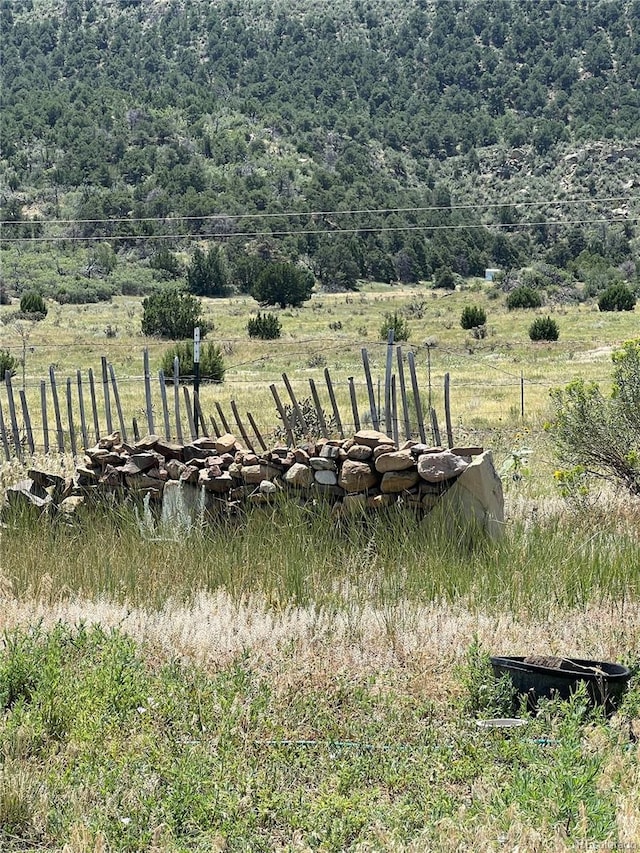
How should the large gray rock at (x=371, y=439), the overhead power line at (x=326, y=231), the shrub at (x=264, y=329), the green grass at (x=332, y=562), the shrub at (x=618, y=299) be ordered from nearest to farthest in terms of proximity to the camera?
the green grass at (x=332, y=562) < the large gray rock at (x=371, y=439) < the shrub at (x=264, y=329) < the shrub at (x=618, y=299) < the overhead power line at (x=326, y=231)

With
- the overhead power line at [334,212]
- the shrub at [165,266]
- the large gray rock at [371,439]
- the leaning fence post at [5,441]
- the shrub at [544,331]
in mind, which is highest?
the overhead power line at [334,212]

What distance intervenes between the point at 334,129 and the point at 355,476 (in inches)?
3372

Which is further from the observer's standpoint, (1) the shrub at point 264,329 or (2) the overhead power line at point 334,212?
(2) the overhead power line at point 334,212

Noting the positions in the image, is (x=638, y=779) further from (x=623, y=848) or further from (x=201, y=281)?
(x=201, y=281)

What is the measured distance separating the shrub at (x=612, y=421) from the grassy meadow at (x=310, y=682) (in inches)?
15.4

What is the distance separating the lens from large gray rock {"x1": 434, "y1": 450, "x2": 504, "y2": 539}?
697 centimetres

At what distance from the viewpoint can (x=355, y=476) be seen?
7199mm

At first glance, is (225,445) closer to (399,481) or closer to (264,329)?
(399,481)

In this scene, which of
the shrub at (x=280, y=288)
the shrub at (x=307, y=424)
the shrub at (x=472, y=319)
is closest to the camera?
the shrub at (x=307, y=424)

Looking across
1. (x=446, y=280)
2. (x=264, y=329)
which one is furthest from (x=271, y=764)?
(x=446, y=280)

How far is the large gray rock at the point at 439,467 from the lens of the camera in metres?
7.08

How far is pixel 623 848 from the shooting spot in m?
3.39

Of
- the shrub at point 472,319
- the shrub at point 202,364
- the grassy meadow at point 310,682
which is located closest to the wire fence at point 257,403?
the shrub at point 202,364

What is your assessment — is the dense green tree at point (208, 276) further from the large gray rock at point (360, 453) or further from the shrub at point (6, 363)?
the large gray rock at point (360, 453)
